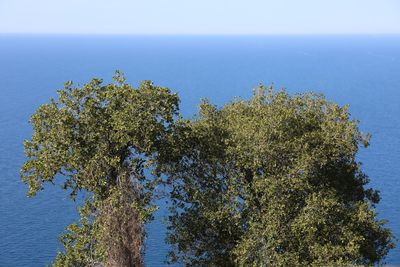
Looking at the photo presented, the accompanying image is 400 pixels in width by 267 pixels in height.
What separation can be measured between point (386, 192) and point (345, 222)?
64.8 meters

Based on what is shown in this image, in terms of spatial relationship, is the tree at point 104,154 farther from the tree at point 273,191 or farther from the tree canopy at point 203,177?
the tree at point 273,191

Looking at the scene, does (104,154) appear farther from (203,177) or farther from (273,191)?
(273,191)

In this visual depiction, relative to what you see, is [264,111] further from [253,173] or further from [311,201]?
[311,201]

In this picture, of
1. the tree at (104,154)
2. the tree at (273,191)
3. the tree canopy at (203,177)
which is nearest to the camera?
the tree at (104,154)

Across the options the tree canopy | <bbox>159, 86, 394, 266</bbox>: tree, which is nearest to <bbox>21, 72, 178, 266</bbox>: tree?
the tree canopy

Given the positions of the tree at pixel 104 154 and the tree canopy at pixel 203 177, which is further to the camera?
the tree canopy at pixel 203 177

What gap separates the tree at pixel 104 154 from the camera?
27.4 m

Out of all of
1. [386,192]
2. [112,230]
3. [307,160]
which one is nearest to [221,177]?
[307,160]

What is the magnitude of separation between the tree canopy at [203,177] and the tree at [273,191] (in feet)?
0.21

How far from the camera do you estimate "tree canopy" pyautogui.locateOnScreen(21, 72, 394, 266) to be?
92.3ft

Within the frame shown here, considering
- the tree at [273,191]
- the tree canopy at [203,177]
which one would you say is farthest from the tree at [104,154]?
the tree at [273,191]

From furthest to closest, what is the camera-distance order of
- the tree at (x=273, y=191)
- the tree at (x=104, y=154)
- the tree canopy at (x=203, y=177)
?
the tree at (x=273, y=191)
the tree canopy at (x=203, y=177)
the tree at (x=104, y=154)

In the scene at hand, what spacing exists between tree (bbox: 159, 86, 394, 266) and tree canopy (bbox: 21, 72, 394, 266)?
6cm

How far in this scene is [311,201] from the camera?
Result: 93.8ft
